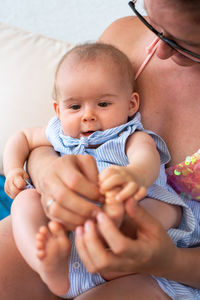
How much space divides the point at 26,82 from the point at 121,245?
92 centimetres

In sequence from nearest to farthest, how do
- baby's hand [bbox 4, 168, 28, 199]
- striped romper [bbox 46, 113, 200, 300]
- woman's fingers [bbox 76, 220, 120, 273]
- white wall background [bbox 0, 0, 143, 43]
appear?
1. woman's fingers [bbox 76, 220, 120, 273]
2. striped romper [bbox 46, 113, 200, 300]
3. baby's hand [bbox 4, 168, 28, 199]
4. white wall background [bbox 0, 0, 143, 43]

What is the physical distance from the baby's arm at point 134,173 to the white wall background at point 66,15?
910 mm

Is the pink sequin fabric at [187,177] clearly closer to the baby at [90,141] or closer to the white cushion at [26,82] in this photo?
Answer: the baby at [90,141]

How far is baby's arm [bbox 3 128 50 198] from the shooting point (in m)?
0.95

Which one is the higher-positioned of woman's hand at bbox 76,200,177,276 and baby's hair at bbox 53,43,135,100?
baby's hair at bbox 53,43,135,100

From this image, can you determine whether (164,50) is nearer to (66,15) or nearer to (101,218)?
(101,218)

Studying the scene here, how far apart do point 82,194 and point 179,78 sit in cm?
53

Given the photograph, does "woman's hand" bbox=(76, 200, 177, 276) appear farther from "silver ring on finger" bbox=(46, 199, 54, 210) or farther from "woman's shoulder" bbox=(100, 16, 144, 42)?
"woman's shoulder" bbox=(100, 16, 144, 42)

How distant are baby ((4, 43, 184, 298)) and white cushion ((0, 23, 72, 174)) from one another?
24 cm

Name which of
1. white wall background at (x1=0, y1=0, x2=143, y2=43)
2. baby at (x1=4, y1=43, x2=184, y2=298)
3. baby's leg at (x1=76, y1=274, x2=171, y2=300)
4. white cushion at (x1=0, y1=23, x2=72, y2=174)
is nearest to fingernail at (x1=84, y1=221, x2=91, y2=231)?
baby at (x1=4, y1=43, x2=184, y2=298)

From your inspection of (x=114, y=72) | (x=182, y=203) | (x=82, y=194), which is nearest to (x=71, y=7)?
(x=114, y=72)

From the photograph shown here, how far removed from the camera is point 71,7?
1753 mm

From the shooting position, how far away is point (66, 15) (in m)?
1.78

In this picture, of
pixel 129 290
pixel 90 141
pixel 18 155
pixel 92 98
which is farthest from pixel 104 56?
pixel 129 290
